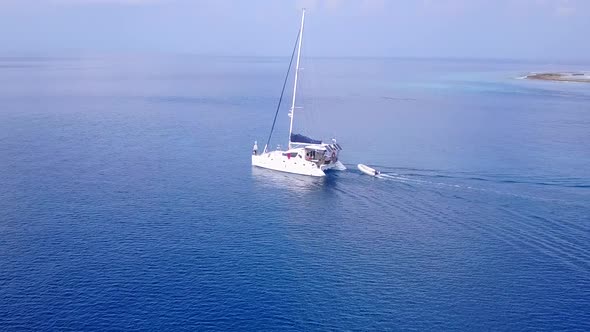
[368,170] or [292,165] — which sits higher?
[368,170]

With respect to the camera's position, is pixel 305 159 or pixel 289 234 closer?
pixel 289 234

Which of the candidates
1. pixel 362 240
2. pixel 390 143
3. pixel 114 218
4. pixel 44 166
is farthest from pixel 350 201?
pixel 44 166

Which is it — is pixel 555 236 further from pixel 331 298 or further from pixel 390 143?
pixel 390 143

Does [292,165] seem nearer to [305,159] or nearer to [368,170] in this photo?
[305,159]

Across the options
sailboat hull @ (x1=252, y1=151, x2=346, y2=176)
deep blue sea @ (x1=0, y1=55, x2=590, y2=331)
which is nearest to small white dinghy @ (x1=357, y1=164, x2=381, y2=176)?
deep blue sea @ (x1=0, y1=55, x2=590, y2=331)

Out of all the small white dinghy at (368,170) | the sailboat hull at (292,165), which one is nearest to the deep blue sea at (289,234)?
the small white dinghy at (368,170)

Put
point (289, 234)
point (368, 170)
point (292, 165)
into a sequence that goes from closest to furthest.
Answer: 1. point (289, 234)
2. point (368, 170)
3. point (292, 165)

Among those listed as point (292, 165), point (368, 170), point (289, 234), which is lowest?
point (289, 234)

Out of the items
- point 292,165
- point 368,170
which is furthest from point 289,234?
point 292,165
